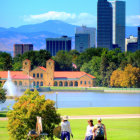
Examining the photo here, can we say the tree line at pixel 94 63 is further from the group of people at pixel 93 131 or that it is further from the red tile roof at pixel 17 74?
the group of people at pixel 93 131

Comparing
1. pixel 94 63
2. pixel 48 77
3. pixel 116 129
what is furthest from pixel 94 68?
pixel 116 129

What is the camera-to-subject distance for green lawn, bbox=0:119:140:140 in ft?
100

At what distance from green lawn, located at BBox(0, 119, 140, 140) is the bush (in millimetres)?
Answer: 3358

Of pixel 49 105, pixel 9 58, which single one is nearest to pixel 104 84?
pixel 9 58

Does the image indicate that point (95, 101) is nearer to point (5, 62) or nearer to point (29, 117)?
point (29, 117)

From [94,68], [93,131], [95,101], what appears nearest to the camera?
[93,131]

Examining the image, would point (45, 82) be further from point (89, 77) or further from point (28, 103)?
point (28, 103)

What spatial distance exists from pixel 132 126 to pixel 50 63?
139610mm

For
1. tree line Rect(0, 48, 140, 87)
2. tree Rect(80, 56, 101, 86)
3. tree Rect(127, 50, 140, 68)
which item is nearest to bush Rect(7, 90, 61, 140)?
tree line Rect(0, 48, 140, 87)

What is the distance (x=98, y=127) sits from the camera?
2167 cm

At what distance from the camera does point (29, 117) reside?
1041 inches

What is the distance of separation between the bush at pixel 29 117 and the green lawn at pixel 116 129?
336 centimetres

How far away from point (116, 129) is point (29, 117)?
998 centimetres

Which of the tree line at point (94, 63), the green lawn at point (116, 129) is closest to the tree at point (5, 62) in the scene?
the tree line at point (94, 63)
